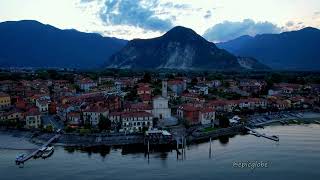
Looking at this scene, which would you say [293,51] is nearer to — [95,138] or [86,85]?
[86,85]

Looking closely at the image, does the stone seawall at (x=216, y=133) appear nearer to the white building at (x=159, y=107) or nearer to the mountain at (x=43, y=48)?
the white building at (x=159, y=107)

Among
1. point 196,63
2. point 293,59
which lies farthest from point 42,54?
point 293,59

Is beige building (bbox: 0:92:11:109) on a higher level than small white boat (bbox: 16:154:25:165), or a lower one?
higher

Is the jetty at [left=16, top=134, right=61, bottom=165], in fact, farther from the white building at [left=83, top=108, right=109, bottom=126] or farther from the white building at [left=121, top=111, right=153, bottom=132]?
the white building at [left=121, top=111, right=153, bottom=132]

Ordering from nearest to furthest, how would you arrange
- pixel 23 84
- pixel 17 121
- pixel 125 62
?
pixel 17 121
pixel 23 84
pixel 125 62

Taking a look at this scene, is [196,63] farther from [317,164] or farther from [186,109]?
[317,164]

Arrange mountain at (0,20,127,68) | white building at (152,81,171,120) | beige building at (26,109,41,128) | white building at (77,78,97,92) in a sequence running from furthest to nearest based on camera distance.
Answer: mountain at (0,20,127,68), white building at (77,78,97,92), white building at (152,81,171,120), beige building at (26,109,41,128)

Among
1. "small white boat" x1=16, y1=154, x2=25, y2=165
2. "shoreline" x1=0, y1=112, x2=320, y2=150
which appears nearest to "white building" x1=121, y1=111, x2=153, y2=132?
"shoreline" x1=0, y1=112, x2=320, y2=150

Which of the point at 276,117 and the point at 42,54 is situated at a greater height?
the point at 42,54
